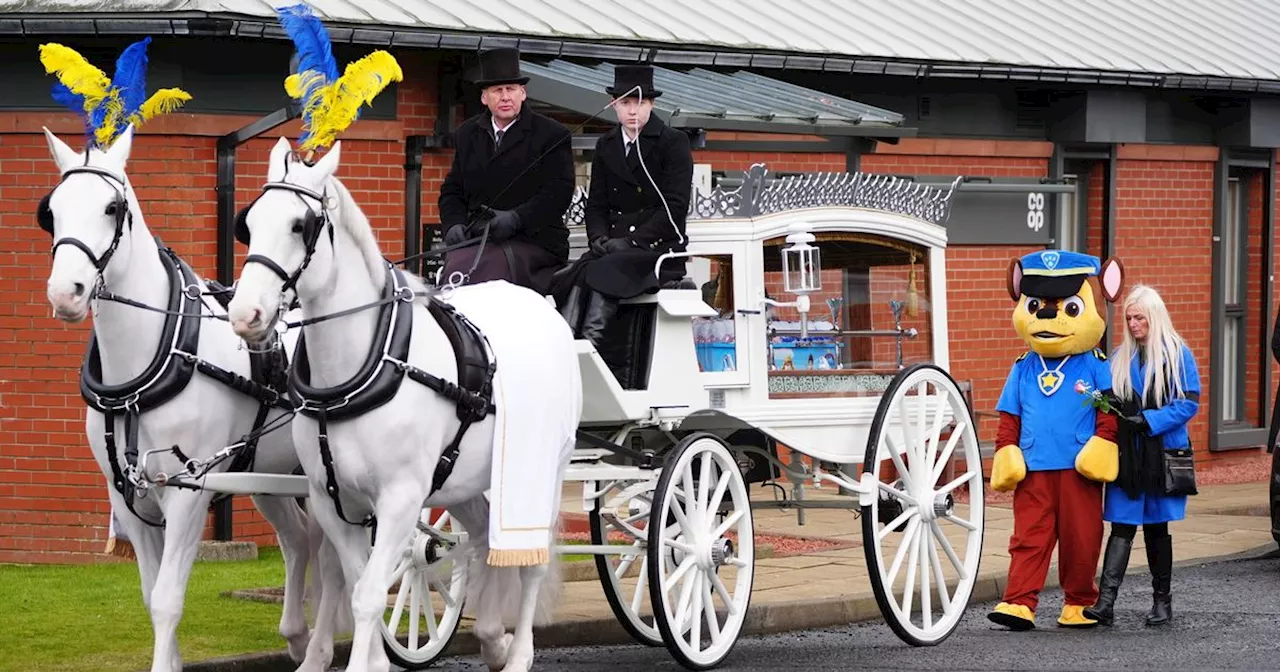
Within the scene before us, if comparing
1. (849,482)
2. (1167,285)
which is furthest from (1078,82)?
(849,482)

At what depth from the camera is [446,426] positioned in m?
7.48

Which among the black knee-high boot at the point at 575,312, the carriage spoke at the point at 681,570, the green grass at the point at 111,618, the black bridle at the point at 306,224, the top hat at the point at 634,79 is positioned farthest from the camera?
the top hat at the point at 634,79

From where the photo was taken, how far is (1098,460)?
971 centimetres

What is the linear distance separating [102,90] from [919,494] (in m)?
4.30

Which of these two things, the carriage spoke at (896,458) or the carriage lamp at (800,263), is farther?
the carriage spoke at (896,458)

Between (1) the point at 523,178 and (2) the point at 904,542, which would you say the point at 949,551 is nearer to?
(2) the point at 904,542

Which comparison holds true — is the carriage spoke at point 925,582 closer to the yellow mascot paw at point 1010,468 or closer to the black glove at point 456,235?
the yellow mascot paw at point 1010,468

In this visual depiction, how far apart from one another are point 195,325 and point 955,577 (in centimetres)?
520

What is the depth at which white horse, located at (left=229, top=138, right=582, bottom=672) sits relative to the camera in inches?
268

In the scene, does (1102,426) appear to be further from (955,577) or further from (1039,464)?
(955,577)

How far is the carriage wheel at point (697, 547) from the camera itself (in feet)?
27.7

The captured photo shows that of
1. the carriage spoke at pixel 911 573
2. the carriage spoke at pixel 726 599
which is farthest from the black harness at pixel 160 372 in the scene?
the carriage spoke at pixel 911 573

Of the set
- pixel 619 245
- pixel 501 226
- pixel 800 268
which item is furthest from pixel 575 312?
pixel 800 268

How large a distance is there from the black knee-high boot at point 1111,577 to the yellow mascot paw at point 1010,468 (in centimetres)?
68
